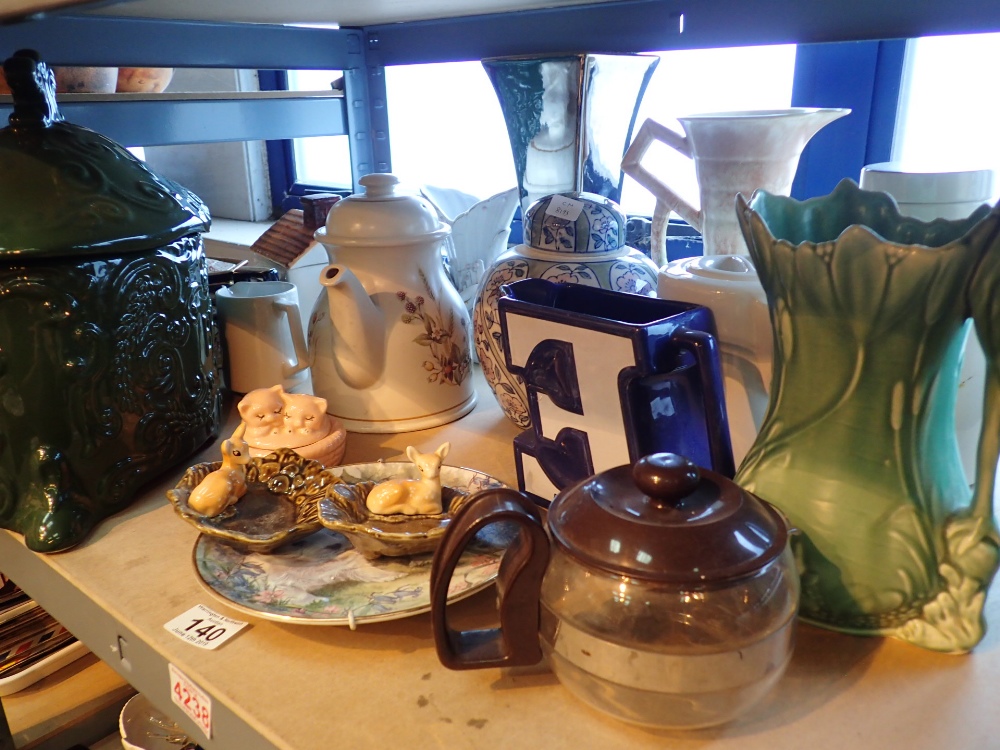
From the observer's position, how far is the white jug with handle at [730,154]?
0.74 meters

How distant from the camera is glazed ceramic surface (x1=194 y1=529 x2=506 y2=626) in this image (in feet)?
1.85

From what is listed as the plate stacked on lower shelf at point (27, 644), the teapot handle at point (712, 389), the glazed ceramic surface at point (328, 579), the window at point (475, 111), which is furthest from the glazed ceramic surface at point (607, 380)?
the plate stacked on lower shelf at point (27, 644)

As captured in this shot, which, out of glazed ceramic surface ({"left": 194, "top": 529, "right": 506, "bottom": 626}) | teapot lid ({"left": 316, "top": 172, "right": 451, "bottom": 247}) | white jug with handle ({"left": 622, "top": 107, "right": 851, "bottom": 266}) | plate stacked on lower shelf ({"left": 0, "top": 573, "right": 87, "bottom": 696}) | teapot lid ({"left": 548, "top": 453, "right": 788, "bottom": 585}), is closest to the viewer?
teapot lid ({"left": 548, "top": 453, "right": 788, "bottom": 585})

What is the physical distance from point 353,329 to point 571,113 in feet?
1.19

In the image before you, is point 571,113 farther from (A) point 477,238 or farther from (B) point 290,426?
(B) point 290,426

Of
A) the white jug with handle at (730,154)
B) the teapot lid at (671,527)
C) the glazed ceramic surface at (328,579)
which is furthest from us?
the white jug with handle at (730,154)

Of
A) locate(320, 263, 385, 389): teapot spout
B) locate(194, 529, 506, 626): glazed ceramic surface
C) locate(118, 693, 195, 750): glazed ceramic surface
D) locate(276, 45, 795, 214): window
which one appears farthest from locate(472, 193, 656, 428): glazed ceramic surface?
locate(118, 693, 195, 750): glazed ceramic surface

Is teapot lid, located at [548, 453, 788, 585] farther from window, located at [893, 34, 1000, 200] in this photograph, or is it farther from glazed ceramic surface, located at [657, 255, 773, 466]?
window, located at [893, 34, 1000, 200]

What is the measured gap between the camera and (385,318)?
866 mm

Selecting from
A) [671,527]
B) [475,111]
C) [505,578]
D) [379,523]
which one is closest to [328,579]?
[379,523]

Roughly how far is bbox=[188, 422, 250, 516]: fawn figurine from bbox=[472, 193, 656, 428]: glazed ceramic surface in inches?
10.0

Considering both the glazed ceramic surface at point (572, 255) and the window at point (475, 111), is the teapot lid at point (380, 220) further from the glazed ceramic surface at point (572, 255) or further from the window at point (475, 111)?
the window at point (475, 111)

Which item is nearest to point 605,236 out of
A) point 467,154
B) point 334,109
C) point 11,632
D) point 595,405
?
point 595,405

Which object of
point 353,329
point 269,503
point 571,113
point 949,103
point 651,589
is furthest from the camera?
point 949,103
